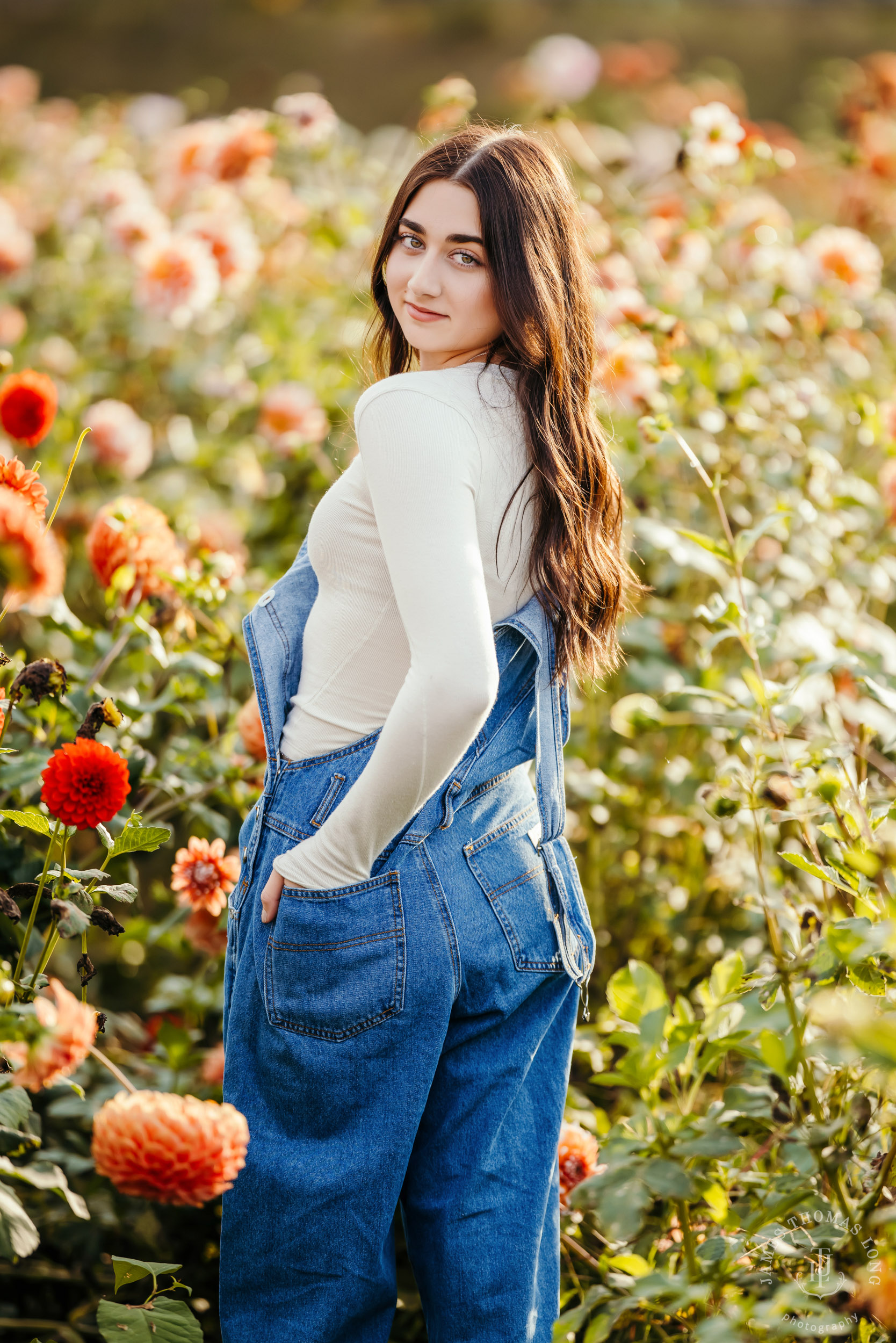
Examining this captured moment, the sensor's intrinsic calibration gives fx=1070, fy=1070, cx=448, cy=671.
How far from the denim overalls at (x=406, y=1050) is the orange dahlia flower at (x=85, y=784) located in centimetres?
16

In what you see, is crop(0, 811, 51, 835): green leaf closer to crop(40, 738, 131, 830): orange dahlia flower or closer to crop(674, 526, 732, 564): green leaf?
crop(40, 738, 131, 830): orange dahlia flower

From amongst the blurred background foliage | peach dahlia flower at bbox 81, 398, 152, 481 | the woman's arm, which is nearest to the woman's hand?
the woman's arm

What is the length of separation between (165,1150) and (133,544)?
2.36ft

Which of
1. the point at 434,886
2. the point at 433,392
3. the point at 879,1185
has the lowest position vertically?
the point at 879,1185

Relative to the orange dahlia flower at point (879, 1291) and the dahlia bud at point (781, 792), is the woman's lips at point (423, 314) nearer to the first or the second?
the dahlia bud at point (781, 792)

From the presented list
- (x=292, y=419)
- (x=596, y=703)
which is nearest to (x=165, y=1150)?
(x=596, y=703)

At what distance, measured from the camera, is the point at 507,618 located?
1033 mm

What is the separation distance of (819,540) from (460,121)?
114 centimetres

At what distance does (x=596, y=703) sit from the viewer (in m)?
2.06

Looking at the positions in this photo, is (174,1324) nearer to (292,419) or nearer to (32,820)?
(32,820)

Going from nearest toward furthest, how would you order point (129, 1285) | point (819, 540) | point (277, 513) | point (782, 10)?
point (129, 1285)
point (819, 540)
point (277, 513)
point (782, 10)

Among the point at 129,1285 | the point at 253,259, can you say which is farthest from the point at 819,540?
the point at 129,1285

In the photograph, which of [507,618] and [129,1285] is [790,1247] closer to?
[507,618]

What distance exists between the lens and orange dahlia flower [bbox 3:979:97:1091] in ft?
2.63
